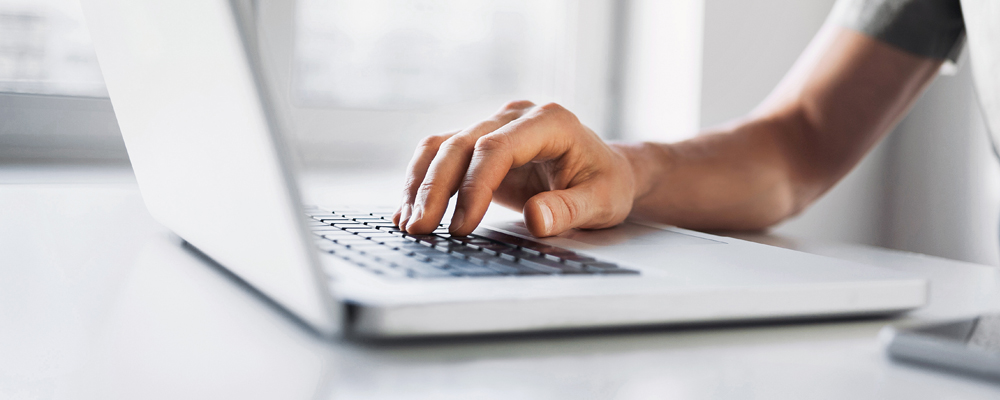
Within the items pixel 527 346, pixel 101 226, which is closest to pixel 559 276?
pixel 527 346

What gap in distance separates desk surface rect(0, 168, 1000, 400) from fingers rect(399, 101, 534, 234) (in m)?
0.14

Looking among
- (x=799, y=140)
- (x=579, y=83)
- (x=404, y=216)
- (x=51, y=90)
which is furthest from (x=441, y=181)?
(x=579, y=83)

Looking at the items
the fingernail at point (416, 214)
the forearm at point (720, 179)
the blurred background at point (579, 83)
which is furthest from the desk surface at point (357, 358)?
the blurred background at point (579, 83)

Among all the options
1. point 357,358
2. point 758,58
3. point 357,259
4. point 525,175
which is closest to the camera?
point 357,358

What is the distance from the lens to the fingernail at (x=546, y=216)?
0.52 m

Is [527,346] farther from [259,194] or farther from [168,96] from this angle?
[168,96]

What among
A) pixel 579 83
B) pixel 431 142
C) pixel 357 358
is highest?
pixel 579 83

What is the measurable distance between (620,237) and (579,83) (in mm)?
1478

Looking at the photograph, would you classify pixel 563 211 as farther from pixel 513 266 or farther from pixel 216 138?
pixel 216 138

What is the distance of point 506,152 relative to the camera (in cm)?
57

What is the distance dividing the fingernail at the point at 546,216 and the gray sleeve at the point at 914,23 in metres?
0.58

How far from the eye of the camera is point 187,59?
306mm

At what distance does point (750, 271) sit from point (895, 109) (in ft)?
2.22

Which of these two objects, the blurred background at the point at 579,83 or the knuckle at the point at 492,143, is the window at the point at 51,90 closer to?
the blurred background at the point at 579,83
